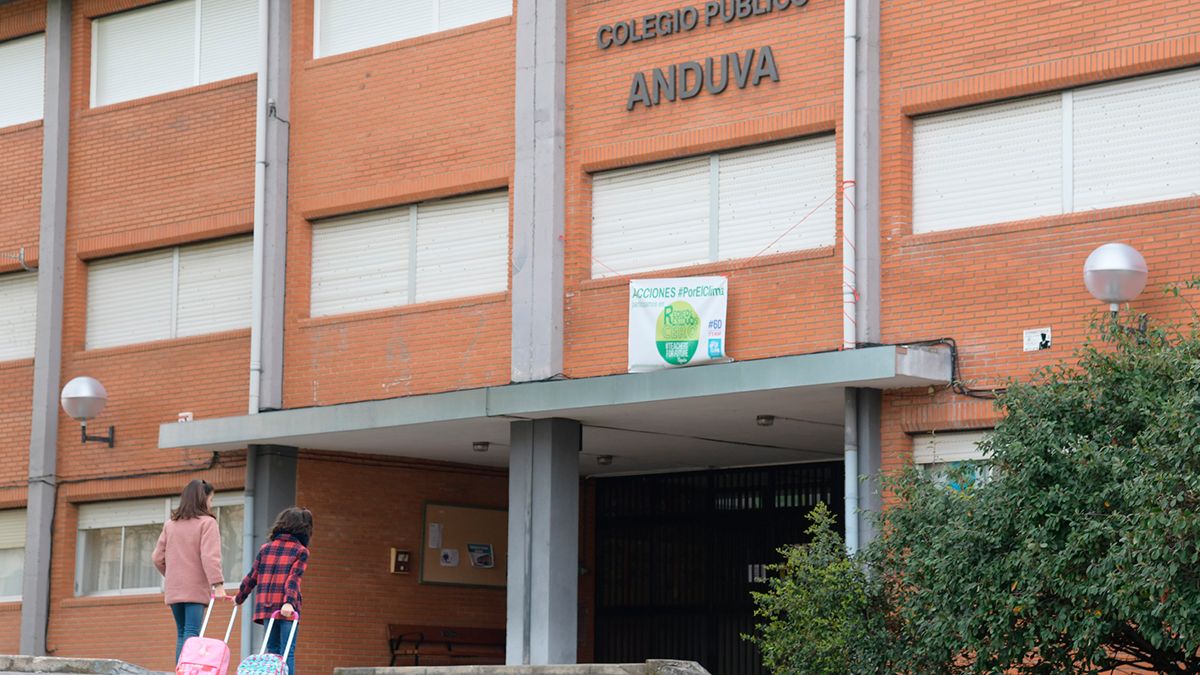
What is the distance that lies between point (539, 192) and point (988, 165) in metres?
4.68

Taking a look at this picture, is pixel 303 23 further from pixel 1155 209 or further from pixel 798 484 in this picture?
pixel 1155 209

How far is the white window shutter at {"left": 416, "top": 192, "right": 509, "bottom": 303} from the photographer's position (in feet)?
64.8

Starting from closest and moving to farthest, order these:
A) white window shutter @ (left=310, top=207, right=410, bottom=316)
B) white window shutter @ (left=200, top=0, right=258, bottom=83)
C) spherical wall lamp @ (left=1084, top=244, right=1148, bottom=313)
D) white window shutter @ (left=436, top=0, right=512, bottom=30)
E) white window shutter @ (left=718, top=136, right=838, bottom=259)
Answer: spherical wall lamp @ (left=1084, top=244, right=1148, bottom=313), white window shutter @ (left=718, top=136, right=838, bottom=259), white window shutter @ (left=436, top=0, right=512, bottom=30), white window shutter @ (left=310, top=207, right=410, bottom=316), white window shutter @ (left=200, top=0, right=258, bottom=83)

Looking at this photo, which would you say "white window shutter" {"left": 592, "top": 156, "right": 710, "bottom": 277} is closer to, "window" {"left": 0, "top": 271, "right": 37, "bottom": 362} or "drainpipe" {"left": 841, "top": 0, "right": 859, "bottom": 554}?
"drainpipe" {"left": 841, "top": 0, "right": 859, "bottom": 554}

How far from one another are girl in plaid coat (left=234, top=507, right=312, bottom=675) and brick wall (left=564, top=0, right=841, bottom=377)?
15.4ft

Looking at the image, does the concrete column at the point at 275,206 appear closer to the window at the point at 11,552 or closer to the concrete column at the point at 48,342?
the concrete column at the point at 48,342

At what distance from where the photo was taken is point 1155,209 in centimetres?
1548

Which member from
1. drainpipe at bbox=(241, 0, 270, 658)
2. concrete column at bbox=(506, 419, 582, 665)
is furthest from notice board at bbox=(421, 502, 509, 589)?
concrete column at bbox=(506, 419, 582, 665)

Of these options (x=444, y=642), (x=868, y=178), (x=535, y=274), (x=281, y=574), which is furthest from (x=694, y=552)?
(x=281, y=574)

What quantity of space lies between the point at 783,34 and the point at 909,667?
20.7 feet

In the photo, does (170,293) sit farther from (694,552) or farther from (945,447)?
(945,447)

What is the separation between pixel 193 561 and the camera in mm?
15484

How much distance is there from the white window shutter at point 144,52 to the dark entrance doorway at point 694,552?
7.31 m

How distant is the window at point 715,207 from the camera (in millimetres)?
17641
